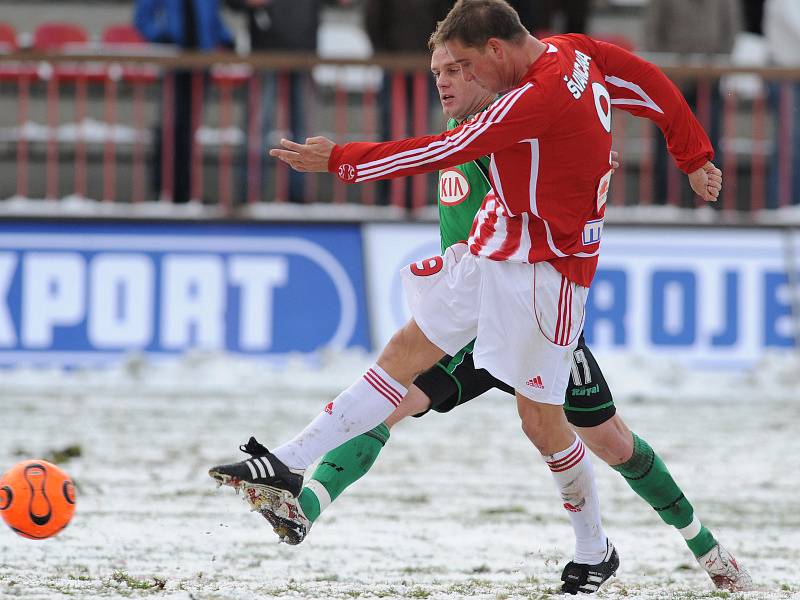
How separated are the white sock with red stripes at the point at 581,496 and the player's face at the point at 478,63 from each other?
3.76ft

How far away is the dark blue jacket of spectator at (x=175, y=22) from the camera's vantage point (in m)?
10.2

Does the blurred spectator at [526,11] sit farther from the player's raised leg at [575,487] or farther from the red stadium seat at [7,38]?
the player's raised leg at [575,487]

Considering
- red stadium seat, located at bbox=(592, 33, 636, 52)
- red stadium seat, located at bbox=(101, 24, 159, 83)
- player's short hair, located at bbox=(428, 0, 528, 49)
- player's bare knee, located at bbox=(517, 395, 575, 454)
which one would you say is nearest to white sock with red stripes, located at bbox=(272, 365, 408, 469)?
player's bare knee, located at bbox=(517, 395, 575, 454)

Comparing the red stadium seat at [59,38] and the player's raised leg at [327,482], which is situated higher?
the red stadium seat at [59,38]

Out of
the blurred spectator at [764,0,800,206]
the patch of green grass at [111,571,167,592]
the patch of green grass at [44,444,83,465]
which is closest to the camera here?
the patch of green grass at [111,571,167,592]

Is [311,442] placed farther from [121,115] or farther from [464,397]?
[121,115]

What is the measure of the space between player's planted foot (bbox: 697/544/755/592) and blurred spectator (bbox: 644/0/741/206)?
640 cm

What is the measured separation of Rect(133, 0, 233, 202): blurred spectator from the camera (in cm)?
1023

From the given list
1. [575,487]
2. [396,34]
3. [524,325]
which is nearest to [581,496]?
[575,487]

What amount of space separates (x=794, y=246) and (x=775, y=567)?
5.78m

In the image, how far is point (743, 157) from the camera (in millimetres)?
11383

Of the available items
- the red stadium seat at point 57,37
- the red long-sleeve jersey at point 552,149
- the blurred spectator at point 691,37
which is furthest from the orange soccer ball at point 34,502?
the red stadium seat at point 57,37

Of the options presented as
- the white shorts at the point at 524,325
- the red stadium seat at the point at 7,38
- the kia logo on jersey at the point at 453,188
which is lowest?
the white shorts at the point at 524,325

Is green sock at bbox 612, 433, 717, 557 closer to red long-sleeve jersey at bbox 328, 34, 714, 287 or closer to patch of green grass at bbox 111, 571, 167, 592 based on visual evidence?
red long-sleeve jersey at bbox 328, 34, 714, 287
